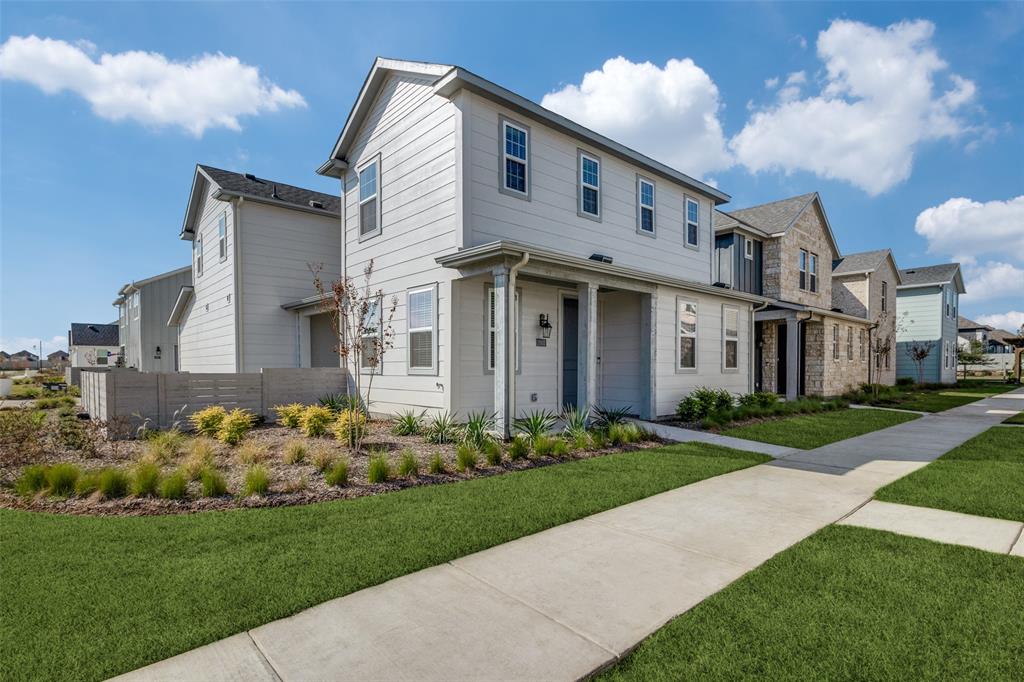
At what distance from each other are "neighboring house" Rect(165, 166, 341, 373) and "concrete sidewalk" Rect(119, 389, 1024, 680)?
415 inches

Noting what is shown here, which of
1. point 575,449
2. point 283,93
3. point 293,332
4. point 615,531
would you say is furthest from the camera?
point 293,332

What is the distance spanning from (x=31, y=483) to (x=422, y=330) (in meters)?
5.73

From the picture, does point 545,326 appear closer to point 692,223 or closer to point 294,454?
point 294,454

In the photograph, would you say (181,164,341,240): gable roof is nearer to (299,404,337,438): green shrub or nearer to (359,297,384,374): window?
(359,297,384,374): window

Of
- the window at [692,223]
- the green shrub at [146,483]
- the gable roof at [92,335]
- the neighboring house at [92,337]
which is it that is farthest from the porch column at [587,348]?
the gable roof at [92,335]

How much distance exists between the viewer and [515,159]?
30.6 feet

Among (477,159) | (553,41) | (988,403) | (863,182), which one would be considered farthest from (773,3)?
(988,403)

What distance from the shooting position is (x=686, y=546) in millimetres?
3879

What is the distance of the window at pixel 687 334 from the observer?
11703 millimetres

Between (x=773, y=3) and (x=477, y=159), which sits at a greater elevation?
(x=773, y=3)

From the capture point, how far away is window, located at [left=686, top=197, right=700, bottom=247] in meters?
13.4

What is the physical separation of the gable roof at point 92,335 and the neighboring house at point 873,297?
5295 cm

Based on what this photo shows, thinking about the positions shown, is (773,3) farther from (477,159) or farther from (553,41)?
(477,159)

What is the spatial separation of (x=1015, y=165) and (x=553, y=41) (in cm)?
1761
